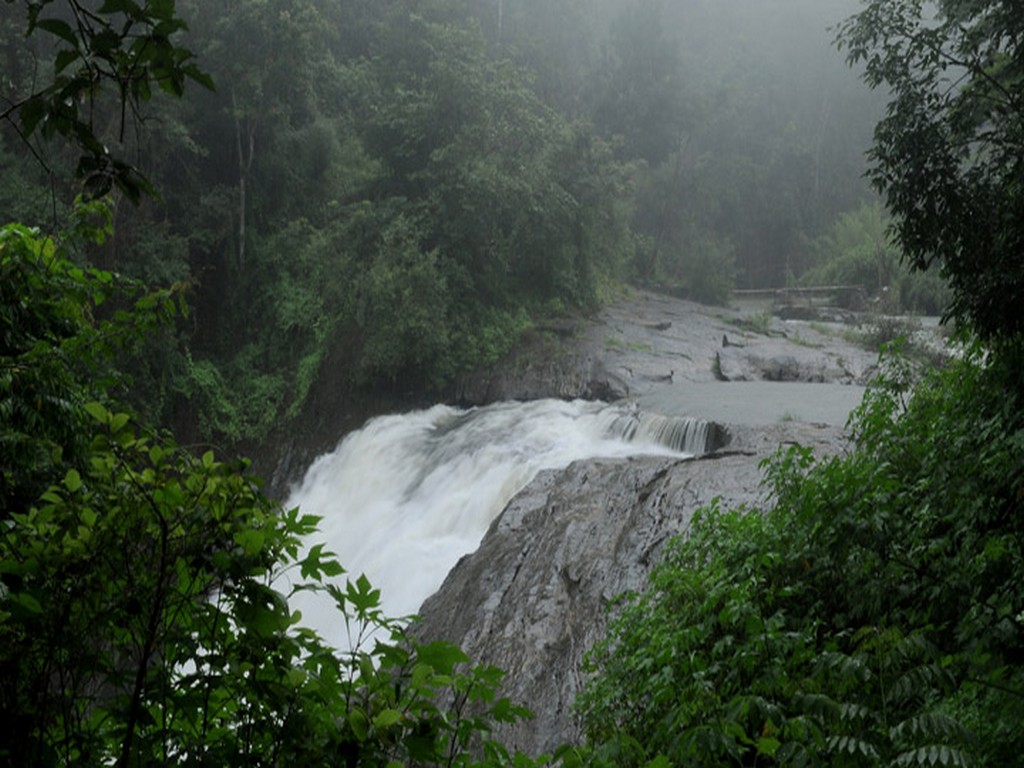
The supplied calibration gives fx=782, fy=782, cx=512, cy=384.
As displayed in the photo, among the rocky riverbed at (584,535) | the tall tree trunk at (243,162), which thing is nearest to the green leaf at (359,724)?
the rocky riverbed at (584,535)

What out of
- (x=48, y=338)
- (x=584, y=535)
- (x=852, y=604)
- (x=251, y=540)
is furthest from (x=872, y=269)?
(x=251, y=540)

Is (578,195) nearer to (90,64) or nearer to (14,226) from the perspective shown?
(14,226)

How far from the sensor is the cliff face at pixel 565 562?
558 centimetres

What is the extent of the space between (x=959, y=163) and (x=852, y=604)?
129 inches

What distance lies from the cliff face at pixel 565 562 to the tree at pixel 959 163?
264 cm

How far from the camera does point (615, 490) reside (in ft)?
26.1

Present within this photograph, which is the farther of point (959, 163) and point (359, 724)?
point (959, 163)

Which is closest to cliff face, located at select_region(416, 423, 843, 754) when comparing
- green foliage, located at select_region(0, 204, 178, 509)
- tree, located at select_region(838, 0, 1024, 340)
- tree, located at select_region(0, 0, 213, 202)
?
tree, located at select_region(838, 0, 1024, 340)

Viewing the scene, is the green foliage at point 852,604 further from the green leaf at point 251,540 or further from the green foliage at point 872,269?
the green foliage at point 872,269

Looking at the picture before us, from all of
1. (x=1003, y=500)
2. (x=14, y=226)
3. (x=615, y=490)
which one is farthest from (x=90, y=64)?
(x=615, y=490)

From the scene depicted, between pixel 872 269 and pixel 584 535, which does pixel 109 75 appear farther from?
pixel 872 269

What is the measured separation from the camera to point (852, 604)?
3.83 m

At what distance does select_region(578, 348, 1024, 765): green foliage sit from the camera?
2.71m

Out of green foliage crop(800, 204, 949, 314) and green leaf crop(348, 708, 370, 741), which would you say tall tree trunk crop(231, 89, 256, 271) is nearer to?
green foliage crop(800, 204, 949, 314)
